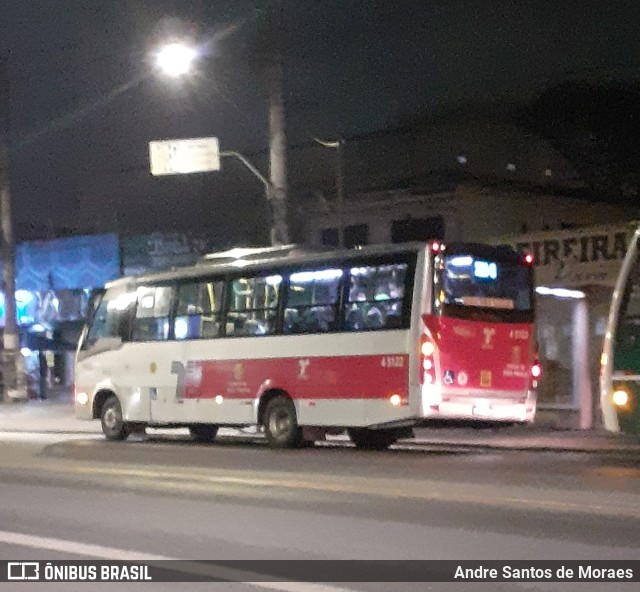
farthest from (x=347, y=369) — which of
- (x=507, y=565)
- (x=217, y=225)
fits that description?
(x=217, y=225)

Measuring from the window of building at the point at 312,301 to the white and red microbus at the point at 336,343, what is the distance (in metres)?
0.02

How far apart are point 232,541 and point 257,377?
9550mm

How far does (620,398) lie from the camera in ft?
45.9

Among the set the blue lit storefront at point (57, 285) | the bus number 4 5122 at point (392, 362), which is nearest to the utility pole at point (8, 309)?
the blue lit storefront at point (57, 285)

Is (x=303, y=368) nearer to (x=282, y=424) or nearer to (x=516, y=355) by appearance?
(x=282, y=424)

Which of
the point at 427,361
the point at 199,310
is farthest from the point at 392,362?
the point at 199,310

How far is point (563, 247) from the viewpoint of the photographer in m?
23.5

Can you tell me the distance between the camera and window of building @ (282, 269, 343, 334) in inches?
720

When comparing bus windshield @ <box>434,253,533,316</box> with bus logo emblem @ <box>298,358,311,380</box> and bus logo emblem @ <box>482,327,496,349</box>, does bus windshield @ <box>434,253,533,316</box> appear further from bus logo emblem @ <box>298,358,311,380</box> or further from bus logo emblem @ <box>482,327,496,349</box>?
bus logo emblem @ <box>298,358,311,380</box>

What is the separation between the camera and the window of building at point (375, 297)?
683 inches

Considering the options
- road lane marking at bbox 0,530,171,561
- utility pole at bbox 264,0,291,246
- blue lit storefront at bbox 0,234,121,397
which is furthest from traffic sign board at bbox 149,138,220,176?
blue lit storefront at bbox 0,234,121,397

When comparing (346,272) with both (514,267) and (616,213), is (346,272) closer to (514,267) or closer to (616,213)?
(514,267)

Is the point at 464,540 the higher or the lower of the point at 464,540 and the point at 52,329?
the lower

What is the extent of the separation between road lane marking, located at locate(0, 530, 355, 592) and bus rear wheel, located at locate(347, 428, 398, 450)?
9.50 m
